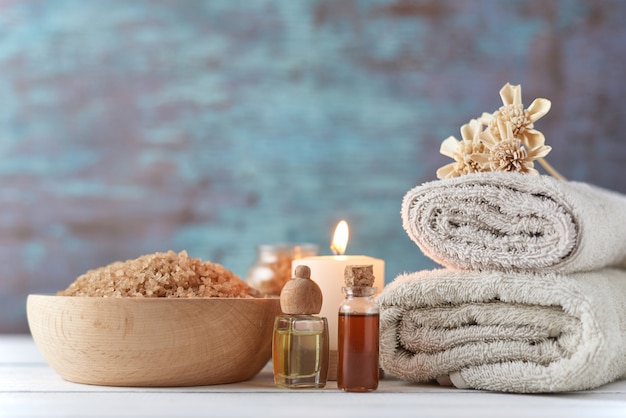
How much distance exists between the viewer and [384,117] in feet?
4.17

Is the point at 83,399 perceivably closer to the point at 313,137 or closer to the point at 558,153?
the point at 313,137

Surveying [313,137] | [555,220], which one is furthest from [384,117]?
[555,220]

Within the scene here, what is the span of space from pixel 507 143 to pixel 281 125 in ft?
2.01

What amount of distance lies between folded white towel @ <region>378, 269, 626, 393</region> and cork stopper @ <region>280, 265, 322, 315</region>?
8 cm

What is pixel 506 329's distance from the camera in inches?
24.9

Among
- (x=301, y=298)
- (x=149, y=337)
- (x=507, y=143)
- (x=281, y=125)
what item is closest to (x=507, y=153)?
(x=507, y=143)

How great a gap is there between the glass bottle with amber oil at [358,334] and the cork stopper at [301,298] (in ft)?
0.09

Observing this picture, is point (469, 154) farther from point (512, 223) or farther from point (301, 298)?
point (301, 298)

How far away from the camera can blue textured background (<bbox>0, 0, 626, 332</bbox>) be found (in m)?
1.26

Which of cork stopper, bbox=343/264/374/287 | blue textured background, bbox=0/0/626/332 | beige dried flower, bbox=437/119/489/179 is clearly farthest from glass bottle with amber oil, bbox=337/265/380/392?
blue textured background, bbox=0/0/626/332

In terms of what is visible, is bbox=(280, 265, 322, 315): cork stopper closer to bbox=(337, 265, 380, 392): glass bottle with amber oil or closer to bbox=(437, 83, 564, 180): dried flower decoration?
bbox=(337, 265, 380, 392): glass bottle with amber oil

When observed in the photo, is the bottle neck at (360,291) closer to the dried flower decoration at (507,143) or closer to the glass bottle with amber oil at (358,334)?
the glass bottle with amber oil at (358,334)

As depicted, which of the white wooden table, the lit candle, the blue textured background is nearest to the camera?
the white wooden table

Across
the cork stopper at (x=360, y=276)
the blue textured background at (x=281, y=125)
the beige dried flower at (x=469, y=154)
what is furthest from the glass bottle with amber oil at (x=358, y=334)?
the blue textured background at (x=281, y=125)
